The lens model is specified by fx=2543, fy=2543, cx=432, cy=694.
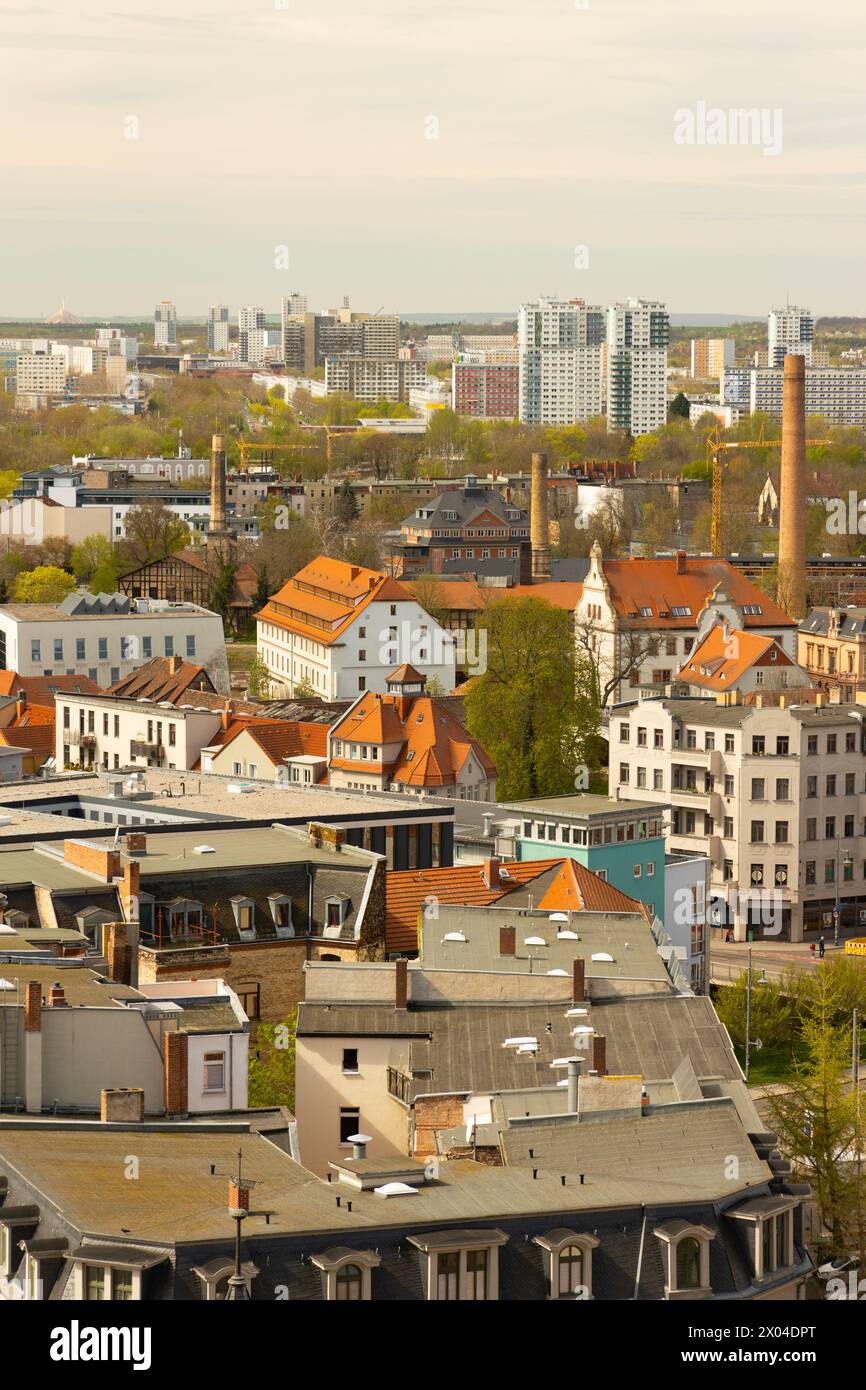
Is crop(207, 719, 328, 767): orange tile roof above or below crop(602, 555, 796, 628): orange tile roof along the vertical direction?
below

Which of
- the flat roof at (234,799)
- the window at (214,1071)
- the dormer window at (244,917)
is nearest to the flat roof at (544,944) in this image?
the dormer window at (244,917)

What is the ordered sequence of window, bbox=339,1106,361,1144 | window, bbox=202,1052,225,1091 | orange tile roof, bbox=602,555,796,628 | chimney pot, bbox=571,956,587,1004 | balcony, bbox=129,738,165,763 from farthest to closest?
orange tile roof, bbox=602,555,796,628, balcony, bbox=129,738,165,763, chimney pot, bbox=571,956,587,1004, window, bbox=339,1106,361,1144, window, bbox=202,1052,225,1091

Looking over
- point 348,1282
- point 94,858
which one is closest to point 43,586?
point 94,858

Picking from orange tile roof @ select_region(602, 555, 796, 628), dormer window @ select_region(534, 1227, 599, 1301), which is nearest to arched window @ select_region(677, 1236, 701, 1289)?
dormer window @ select_region(534, 1227, 599, 1301)

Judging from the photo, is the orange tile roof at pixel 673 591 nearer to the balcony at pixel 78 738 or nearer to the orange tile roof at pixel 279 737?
the balcony at pixel 78 738

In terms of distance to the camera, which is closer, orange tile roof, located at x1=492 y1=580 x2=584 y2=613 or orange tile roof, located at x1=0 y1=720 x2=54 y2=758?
orange tile roof, located at x1=0 y1=720 x2=54 y2=758

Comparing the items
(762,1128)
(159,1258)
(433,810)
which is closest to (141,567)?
(433,810)

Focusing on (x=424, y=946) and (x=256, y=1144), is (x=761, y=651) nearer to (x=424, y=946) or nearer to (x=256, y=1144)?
(x=424, y=946)

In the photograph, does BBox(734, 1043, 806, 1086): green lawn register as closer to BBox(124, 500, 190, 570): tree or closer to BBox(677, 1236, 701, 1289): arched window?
BBox(677, 1236, 701, 1289): arched window
